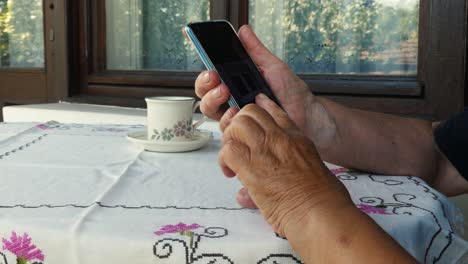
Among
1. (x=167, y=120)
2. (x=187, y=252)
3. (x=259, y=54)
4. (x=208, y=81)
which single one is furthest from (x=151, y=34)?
(x=187, y=252)

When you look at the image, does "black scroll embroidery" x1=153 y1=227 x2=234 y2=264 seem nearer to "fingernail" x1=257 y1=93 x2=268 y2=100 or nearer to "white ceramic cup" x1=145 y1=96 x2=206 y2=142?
"fingernail" x1=257 y1=93 x2=268 y2=100

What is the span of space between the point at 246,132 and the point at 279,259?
0.12m

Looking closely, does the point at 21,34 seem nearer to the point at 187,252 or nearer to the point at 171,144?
the point at 171,144

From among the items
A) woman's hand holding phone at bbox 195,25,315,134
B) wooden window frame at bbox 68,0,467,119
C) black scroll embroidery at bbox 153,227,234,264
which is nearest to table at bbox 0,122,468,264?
black scroll embroidery at bbox 153,227,234,264

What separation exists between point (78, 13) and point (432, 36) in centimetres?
142

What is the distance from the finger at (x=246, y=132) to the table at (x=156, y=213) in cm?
8

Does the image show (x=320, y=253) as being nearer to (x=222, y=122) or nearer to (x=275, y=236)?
(x=275, y=236)

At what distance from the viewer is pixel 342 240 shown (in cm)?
45

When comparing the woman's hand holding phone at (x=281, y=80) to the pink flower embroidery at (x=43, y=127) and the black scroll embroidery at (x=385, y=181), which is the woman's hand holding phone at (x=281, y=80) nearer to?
the black scroll embroidery at (x=385, y=181)

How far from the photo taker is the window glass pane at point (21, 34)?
8.09 feet

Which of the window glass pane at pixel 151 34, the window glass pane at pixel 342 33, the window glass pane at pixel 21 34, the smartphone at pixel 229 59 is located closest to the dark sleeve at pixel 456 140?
Result: the smartphone at pixel 229 59

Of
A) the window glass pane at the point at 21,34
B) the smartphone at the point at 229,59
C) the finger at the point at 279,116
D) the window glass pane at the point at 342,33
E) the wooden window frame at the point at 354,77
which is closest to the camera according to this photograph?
the finger at the point at 279,116

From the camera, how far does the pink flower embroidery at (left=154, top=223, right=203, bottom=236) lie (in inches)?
19.1

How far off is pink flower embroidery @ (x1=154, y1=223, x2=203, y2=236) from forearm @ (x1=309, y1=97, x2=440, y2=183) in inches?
13.4
